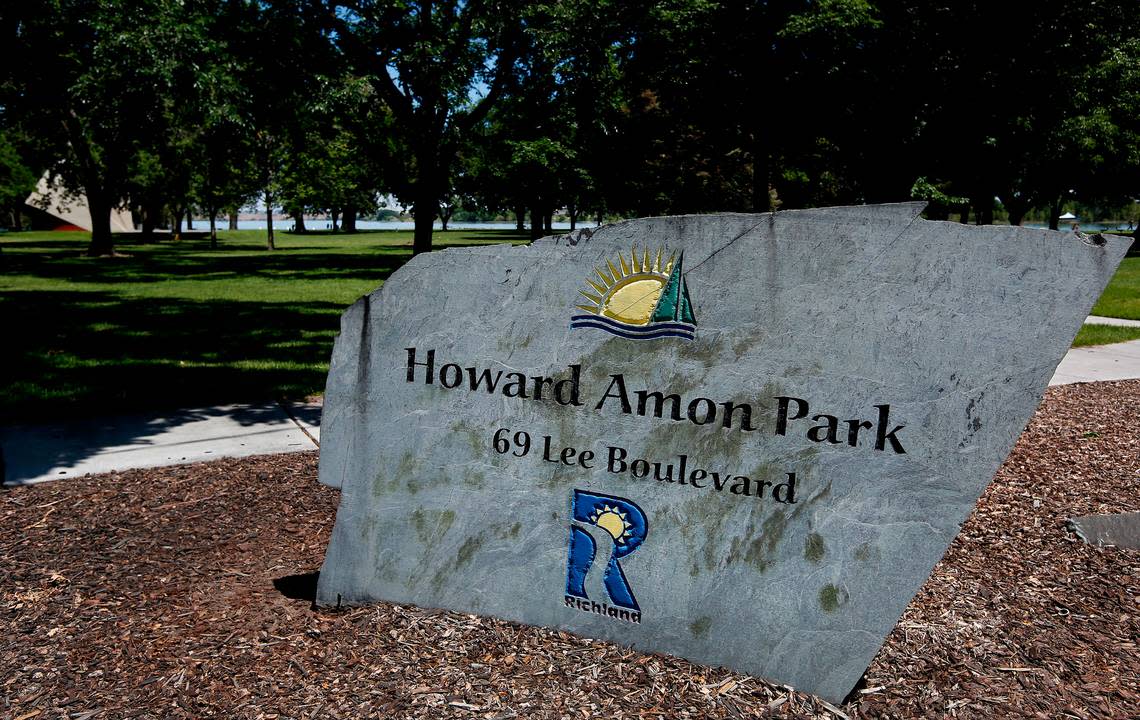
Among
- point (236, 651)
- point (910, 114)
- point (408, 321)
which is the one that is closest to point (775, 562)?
point (408, 321)

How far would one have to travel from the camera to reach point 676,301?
126 inches

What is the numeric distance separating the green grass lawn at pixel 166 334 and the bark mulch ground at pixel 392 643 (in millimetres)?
3158

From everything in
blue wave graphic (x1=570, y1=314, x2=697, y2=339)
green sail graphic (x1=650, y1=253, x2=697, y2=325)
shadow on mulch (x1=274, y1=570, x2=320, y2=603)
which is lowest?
shadow on mulch (x1=274, y1=570, x2=320, y2=603)

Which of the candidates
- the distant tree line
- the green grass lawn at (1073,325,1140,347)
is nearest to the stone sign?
the green grass lawn at (1073,325,1140,347)

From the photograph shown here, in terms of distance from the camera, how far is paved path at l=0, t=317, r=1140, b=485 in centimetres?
589

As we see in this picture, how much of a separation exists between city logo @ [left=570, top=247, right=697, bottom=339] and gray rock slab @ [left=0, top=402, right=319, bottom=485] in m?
3.68

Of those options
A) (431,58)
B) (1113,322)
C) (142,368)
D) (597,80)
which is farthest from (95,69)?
(1113,322)

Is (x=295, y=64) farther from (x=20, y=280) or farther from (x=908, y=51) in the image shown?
(x=908, y=51)

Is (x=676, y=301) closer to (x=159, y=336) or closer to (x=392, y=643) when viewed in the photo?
(x=392, y=643)

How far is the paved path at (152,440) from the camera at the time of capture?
5.89m

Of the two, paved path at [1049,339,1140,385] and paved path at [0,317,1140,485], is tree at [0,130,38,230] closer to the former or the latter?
paved path at [0,317,1140,485]

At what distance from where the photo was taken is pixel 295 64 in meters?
20.5

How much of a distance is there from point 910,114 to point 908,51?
1.72 meters

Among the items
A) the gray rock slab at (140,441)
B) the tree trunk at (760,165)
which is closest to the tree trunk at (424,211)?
the tree trunk at (760,165)
